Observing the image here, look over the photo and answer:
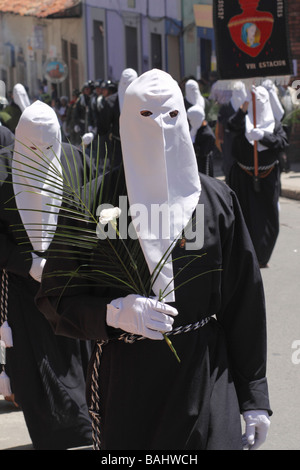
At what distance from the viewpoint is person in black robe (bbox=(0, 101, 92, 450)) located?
4.92m

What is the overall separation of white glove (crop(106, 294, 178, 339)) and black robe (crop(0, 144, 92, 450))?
1.80 meters

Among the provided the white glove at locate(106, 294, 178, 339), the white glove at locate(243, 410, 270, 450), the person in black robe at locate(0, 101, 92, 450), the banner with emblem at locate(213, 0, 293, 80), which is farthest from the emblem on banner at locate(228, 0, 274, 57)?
the white glove at locate(106, 294, 178, 339)

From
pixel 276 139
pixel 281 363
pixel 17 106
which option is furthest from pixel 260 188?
pixel 17 106

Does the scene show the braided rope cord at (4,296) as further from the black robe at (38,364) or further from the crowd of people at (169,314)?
the crowd of people at (169,314)

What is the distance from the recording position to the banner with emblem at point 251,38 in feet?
35.2

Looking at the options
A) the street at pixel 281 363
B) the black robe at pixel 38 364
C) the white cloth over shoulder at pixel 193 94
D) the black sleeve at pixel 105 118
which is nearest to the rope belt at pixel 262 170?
the street at pixel 281 363

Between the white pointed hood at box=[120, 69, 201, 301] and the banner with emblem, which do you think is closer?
the white pointed hood at box=[120, 69, 201, 301]

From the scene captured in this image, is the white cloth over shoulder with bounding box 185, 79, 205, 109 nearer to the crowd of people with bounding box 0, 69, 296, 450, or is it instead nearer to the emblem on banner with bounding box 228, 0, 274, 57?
the emblem on banner with bounding box 228, 0, 274, 57

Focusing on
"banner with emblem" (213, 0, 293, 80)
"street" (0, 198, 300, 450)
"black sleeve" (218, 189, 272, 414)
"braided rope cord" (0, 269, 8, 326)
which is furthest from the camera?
"banner with emblem" (213, 0, 293, 80)

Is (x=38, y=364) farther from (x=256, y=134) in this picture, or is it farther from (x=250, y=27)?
(x=250, y=27)

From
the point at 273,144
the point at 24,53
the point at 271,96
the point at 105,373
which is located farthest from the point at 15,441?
the point at 24,53

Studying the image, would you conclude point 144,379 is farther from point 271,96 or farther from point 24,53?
point 24,53

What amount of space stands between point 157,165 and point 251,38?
8.12 m

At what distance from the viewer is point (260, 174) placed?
32.3 ft
